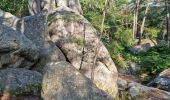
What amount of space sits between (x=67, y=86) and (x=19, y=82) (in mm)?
3314

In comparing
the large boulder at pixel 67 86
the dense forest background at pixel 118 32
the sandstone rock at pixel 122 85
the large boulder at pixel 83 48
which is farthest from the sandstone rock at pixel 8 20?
the large boulder at pixel 67 86

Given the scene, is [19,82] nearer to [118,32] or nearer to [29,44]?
[29,44]

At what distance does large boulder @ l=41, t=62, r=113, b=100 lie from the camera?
8531mm

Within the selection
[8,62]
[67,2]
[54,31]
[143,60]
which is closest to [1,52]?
[8,62]

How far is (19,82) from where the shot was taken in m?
11.5

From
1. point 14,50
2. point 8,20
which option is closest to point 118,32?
point 8,20

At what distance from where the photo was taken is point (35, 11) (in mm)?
20000

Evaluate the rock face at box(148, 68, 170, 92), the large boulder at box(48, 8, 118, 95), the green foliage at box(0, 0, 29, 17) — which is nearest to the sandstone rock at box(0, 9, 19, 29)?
the large boulder at box(48, 8, 118, 95)

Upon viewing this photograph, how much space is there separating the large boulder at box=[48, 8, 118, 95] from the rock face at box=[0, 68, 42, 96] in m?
2.82

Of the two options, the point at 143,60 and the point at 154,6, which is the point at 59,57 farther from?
the point at 154,6

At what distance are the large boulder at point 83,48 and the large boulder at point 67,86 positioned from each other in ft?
15.6

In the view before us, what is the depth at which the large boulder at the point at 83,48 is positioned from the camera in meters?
14.4

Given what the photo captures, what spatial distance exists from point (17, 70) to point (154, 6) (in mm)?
40517

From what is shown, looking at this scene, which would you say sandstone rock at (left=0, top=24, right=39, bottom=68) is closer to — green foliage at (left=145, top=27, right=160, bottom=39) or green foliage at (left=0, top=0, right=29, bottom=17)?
green foliage at (left=0, top=0, right=29, bottom=17)
